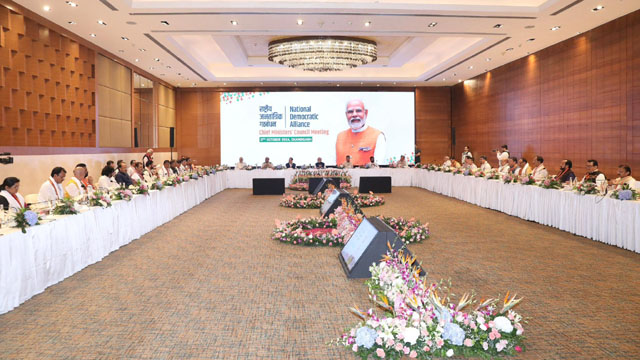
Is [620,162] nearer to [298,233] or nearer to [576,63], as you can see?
[576,63]

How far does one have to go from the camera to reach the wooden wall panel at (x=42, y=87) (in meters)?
7.88

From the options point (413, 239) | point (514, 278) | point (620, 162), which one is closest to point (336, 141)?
point (620, 162)

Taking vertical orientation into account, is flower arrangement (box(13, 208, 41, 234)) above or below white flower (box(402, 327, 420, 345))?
above

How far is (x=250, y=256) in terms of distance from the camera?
602 cm

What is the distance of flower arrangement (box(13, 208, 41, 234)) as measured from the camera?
4.23 m

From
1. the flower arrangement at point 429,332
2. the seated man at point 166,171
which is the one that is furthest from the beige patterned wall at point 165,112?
the flower arrangement at point 429,332

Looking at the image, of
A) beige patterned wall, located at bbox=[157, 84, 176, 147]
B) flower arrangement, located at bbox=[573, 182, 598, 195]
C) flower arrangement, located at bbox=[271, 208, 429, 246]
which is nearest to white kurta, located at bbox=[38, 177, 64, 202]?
flower arrangement, located at bbox=[271, 208, 429, 246]

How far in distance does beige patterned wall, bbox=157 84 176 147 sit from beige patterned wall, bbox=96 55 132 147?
305 centimetres

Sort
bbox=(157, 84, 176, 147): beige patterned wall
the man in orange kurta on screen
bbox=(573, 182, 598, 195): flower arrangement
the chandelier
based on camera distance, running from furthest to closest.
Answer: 1. the man in orange kurta on screen
2. bbox=(157, 84, 176, 147): beige patterned wall
3. the chandelier
4. bbox=(573, 182, 598, 195): flower arrangement

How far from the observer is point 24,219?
4.26 m

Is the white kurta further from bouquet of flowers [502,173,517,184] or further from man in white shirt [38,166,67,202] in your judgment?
bouquet of flowers [502,173,517,184]

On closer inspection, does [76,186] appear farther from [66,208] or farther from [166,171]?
[166,171]

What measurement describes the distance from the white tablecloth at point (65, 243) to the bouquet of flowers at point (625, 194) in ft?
22.9

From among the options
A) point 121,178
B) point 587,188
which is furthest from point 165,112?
point 587,188
